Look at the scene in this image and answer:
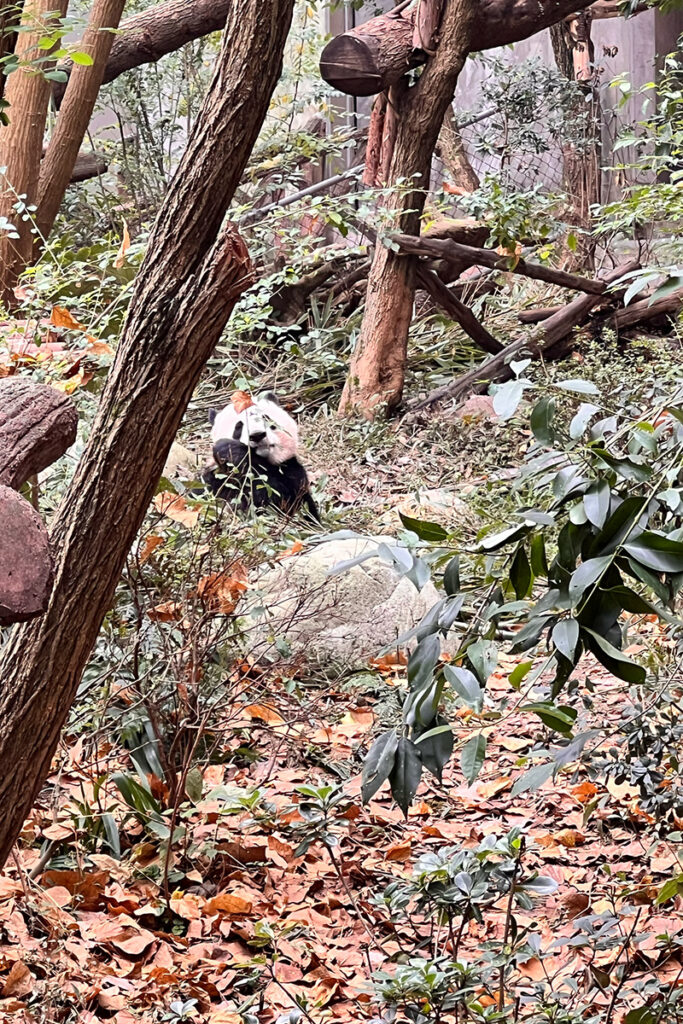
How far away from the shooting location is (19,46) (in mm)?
5391

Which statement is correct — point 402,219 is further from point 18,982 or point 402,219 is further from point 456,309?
point 18,982

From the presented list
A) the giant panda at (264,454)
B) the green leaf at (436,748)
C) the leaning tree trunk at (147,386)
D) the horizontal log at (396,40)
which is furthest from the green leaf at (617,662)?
the horizontal log at (396,40)

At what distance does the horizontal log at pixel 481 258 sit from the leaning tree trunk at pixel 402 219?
130 millimetres

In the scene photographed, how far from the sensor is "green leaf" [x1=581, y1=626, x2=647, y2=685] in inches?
48.4

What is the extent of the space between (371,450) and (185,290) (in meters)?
4.86

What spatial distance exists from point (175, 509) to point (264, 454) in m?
2.44

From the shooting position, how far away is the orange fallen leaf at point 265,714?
353 centimetres

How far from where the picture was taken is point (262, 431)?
590 cm

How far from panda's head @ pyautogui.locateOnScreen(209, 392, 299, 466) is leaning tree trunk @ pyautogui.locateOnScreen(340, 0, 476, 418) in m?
1.29

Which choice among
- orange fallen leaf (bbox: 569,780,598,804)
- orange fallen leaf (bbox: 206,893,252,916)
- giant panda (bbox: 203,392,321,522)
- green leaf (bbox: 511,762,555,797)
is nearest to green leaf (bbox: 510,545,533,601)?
green leaf (bbox: 511,762,555,797)

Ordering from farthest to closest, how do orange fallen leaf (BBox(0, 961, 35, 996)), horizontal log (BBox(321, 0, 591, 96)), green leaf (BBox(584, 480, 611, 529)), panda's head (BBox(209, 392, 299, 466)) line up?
horizontal log (BBox(321, 0, 591, 96)), panda's head (BBox(209, 392, 299, 466)), orange fallen leaf (BBox(0, 961, 35, 996)), green leaf (BBox(584, 480, 611, 529))

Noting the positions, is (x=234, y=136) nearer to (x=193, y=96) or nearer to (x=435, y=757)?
(x=435, y=757)

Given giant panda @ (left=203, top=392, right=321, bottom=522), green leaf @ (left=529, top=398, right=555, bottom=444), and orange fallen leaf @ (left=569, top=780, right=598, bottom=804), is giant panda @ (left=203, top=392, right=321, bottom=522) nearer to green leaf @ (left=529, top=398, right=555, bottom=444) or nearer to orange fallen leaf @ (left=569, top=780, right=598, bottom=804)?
orange fallen leaf @ (left=569, top=780, right=598, bottom=804)

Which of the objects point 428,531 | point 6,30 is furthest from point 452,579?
point 6,30
